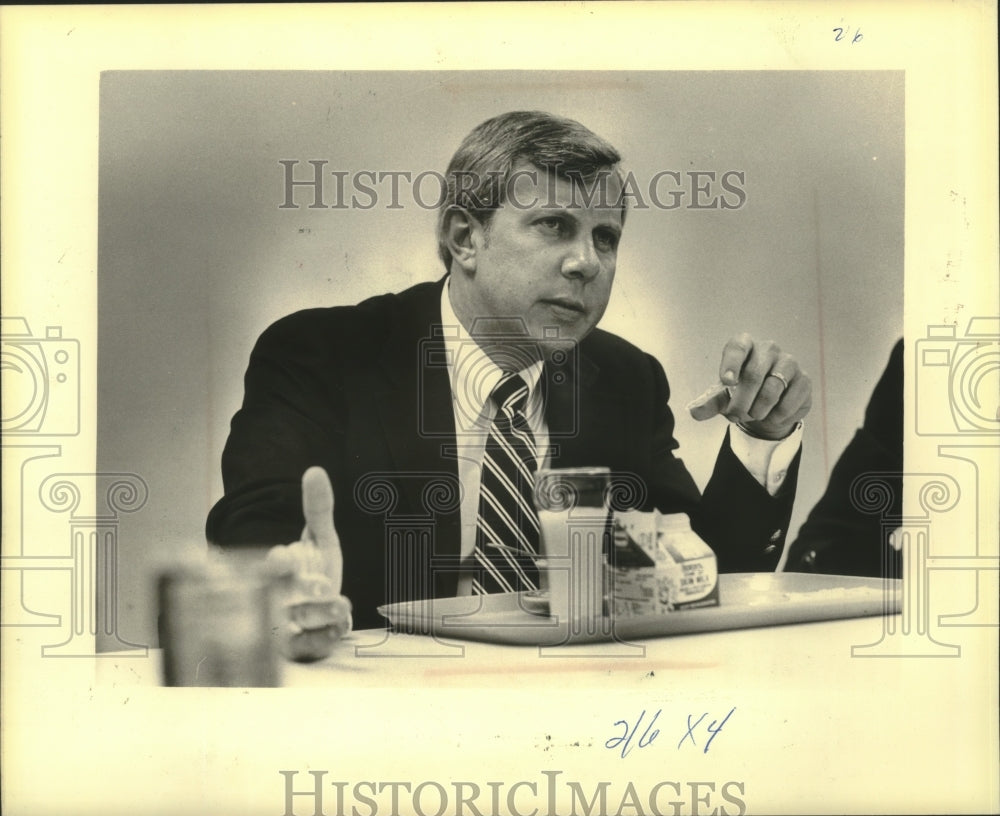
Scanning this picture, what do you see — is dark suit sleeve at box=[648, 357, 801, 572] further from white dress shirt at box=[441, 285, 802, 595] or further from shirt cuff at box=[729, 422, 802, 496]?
white dress shirt at box=[441, 285, 802, 595]

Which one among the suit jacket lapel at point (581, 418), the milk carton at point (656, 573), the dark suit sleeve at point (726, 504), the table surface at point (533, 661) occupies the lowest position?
the table surface at point (533, 661)

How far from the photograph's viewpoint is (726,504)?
68.1 inches

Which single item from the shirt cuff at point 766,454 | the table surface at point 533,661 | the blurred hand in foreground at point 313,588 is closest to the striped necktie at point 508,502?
the table surface at point 533,661

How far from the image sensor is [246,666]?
5.54 feet

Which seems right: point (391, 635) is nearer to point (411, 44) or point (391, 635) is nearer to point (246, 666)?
point (246, 666)

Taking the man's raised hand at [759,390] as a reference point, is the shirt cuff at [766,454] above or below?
below

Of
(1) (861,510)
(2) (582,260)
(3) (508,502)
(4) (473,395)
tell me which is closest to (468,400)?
(4) (473,395)

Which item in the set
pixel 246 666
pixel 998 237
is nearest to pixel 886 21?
pixel 998 237

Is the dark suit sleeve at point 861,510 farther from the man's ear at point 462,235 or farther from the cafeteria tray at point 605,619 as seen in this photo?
the man's ear at point 462,235

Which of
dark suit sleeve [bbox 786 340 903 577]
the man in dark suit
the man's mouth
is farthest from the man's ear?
dark suit sleeve [bbox 786 340 903 577]

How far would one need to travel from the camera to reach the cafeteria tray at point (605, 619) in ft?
5.51

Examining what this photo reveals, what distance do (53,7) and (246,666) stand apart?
1.07m

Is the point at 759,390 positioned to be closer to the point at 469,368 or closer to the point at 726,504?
the point at 726,504

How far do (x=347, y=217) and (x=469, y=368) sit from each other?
0.30m
